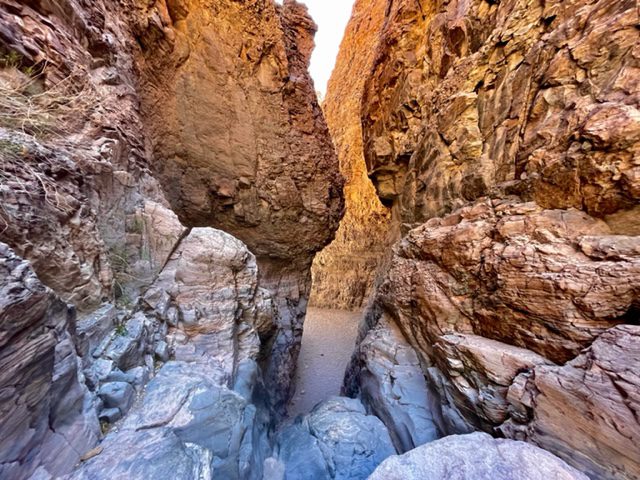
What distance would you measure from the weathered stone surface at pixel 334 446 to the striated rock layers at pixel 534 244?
449 millimetres

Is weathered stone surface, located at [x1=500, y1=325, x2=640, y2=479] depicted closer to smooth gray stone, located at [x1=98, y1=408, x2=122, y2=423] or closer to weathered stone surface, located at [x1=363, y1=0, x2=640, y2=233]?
weathered stone surface, located at [x1=363, y1=0, x2=640, y2=233]

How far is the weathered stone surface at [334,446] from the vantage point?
147 inches

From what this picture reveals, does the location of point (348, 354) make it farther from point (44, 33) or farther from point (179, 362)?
point (44, 33)

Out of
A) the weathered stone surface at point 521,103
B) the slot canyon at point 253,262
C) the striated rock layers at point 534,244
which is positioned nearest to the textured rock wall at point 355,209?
the weathered stone surface at point 521,103

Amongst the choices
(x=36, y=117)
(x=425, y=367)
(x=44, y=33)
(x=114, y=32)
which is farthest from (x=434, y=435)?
(x=114, y=32)

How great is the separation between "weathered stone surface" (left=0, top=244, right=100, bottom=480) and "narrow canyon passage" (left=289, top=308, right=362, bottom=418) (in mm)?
6662

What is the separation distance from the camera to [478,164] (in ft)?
15.1

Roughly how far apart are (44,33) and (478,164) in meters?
6.53

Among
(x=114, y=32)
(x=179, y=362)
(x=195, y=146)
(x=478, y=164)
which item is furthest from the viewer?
(x=195, y=146)

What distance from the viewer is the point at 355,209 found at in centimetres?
1855

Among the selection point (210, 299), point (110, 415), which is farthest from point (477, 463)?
point (210, 299)

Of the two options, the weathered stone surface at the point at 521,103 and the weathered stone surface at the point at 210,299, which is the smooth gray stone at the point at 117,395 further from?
the weathered stone surface at the point at 521,103

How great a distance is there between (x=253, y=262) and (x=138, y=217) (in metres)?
1.94

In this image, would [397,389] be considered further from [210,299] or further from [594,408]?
[210,299]
